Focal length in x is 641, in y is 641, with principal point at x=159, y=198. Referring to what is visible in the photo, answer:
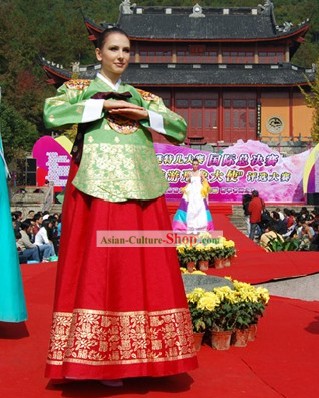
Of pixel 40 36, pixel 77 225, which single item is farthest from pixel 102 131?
pixel 40 36

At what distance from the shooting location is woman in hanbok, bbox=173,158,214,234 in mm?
10367

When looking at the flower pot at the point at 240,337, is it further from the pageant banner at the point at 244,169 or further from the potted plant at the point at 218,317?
the pageant banner at the point at 244,169

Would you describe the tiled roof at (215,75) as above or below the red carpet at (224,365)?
above

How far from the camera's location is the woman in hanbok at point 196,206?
10367 millimetres

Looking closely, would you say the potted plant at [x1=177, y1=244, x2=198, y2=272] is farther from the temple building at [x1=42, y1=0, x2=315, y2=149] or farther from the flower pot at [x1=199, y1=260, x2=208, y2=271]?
the temple building at [x1=42, y1=0, x2=315, y2=149]

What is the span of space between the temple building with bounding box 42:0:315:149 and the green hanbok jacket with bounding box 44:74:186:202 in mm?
25921

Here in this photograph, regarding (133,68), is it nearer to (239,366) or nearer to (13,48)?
(13,48)

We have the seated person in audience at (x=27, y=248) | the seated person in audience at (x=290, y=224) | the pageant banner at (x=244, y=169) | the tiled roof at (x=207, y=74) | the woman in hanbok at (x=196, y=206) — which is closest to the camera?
the seated person in audience at (x=27, y=248)

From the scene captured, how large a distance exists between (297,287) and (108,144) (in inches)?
179

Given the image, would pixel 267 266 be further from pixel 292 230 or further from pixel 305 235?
pixel 292 230

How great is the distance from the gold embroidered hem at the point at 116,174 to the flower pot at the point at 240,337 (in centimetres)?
156

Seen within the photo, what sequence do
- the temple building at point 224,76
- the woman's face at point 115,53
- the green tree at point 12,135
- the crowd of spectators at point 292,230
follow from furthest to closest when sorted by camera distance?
the temple building at point 224,76, the green tree at point 12,135, the crowd of spectators at point 292,230, the woman's face at point 115,53

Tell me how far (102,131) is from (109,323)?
0.94m

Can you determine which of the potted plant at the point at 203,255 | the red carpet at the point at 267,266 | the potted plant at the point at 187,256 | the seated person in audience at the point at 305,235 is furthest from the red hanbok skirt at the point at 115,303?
the seated person in audience at the point at 305,235
